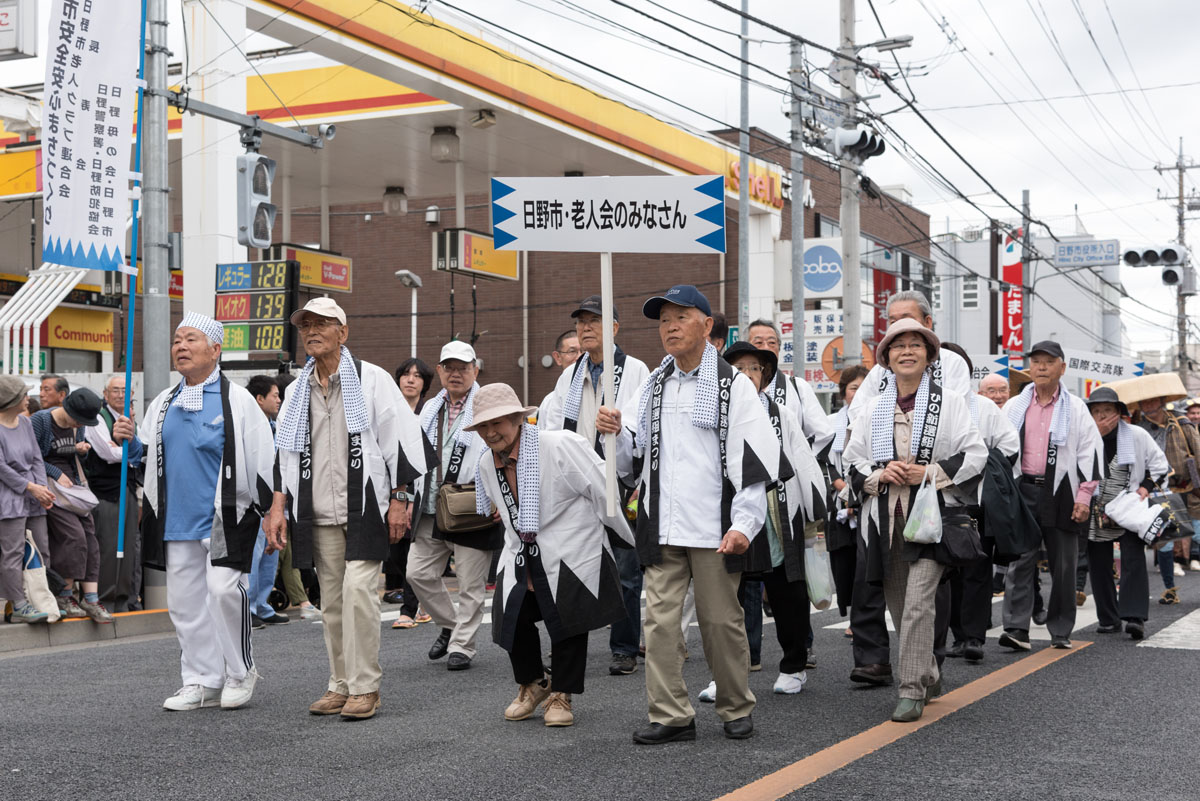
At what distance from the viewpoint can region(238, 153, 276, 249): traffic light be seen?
13.0 metres

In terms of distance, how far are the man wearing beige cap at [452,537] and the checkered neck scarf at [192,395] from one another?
171cm

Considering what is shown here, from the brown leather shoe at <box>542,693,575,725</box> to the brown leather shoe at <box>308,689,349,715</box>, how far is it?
3.33 feet

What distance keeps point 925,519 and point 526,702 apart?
201 cm

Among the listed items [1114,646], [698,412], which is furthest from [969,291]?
[698,412]

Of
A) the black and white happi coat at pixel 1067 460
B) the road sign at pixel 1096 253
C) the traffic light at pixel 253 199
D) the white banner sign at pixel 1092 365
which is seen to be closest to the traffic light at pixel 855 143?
the white banner sign at pixel 1092 365

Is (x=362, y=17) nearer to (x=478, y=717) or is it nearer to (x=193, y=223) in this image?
(x=193, y=223)

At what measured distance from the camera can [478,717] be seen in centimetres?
616

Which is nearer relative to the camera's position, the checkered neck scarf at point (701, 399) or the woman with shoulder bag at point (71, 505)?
the checkered neck scarf at point (701, 399)

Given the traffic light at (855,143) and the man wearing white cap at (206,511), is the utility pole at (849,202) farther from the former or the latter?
the man wearing white cap at (206,511)

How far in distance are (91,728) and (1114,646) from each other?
6.25 meters

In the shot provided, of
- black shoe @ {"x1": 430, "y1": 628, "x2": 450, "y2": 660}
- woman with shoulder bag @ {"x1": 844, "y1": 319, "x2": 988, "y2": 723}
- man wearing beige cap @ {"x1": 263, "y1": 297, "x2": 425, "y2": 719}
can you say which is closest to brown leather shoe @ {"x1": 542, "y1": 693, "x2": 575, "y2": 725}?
man wearing beige cap @ {"x1": 263, "y1": 297, "x2": 425, "y2": 719}

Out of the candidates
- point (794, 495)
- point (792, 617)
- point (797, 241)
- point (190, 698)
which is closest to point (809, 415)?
point (794, 495)

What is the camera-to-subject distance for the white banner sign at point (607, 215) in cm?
593

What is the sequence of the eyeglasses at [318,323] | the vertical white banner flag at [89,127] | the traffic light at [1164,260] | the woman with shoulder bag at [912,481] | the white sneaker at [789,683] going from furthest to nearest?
the traffic light at [1164,260], the vertical white banner flag at [89,127], the white sneaker at [789,683], the eyeglasses at [318,323], the woman with shoulder bag at [912,481]
